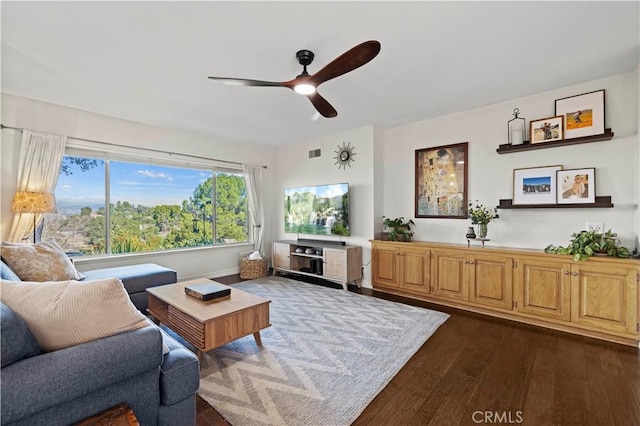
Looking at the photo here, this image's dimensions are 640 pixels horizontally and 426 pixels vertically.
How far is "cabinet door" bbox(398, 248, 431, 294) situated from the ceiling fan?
2272 millimetres

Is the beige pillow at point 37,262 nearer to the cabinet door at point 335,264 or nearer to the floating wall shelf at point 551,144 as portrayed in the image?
the cabinet door at point 335,264

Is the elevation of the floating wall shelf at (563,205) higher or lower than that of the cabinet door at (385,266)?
higher

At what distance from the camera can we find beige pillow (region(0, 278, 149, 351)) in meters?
1.15

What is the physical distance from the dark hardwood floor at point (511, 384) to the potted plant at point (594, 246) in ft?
2.66

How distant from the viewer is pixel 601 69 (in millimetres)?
2705

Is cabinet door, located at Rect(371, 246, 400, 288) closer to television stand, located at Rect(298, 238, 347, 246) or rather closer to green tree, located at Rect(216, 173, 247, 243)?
television stand, located at Rect(298, 238, 347, 246)

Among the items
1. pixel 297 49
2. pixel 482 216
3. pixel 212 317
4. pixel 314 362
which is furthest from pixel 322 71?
pixel 482 216

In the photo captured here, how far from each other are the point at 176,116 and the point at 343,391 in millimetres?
3853

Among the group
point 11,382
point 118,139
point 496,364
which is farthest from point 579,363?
point 118,139

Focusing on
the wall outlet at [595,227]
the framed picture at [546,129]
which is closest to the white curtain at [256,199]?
the framed picture at [546,129]

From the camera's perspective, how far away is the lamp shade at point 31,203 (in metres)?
2.94

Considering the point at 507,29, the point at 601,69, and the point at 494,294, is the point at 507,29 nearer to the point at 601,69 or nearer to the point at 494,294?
the point at 601,69

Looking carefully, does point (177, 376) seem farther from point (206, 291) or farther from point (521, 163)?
point (521, 163)

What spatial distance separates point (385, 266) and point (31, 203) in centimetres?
429
